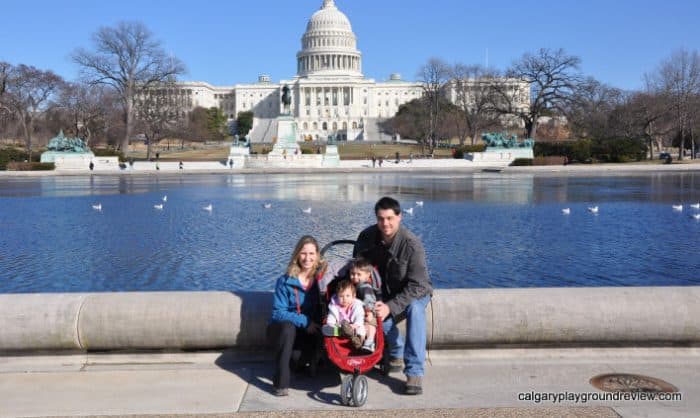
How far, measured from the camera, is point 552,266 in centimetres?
1052

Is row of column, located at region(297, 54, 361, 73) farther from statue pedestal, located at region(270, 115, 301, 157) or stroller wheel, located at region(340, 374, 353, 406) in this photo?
stroller wheel, located at region(340, 374, 353, 406)

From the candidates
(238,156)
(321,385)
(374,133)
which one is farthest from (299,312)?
(374,133)

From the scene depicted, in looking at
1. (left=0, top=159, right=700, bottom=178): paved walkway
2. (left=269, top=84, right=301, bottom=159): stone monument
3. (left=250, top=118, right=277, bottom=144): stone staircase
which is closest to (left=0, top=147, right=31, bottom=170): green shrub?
(left=0, top=159, right=700, bottom=178): paved walkway

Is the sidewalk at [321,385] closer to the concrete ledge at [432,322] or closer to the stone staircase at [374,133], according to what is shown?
the concrete ledge at [432,322]

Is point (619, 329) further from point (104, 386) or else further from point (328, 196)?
point (328, 196)

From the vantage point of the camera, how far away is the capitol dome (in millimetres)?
135125

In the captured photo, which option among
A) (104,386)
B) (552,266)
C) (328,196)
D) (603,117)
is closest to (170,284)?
(104,386)

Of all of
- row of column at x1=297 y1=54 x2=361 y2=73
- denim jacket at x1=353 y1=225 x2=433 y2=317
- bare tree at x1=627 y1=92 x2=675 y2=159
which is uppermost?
row of column at x1=297 y1=54 x2=361 y2=73

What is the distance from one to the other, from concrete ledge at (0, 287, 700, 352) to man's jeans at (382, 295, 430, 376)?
0.39 metres

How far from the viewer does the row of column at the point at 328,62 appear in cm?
13638

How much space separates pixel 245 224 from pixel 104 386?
11.1 meters

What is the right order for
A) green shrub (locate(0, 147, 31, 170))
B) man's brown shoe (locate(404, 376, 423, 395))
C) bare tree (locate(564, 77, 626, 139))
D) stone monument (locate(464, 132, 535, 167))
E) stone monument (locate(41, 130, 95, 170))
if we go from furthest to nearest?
bare tree (locate(564, 77, 626, 139)) → stone monument (locate(464, 132, 535, 167)) → stone monument (locate(41, 130, 95, 170)) → green shrub (locate(0, 147, 31, 170)) → man's brown shoe (locate(404, 376, 423, 395))

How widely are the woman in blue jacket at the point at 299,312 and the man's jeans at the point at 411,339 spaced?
1.82ft

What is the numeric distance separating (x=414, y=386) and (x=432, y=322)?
33.5 inches
